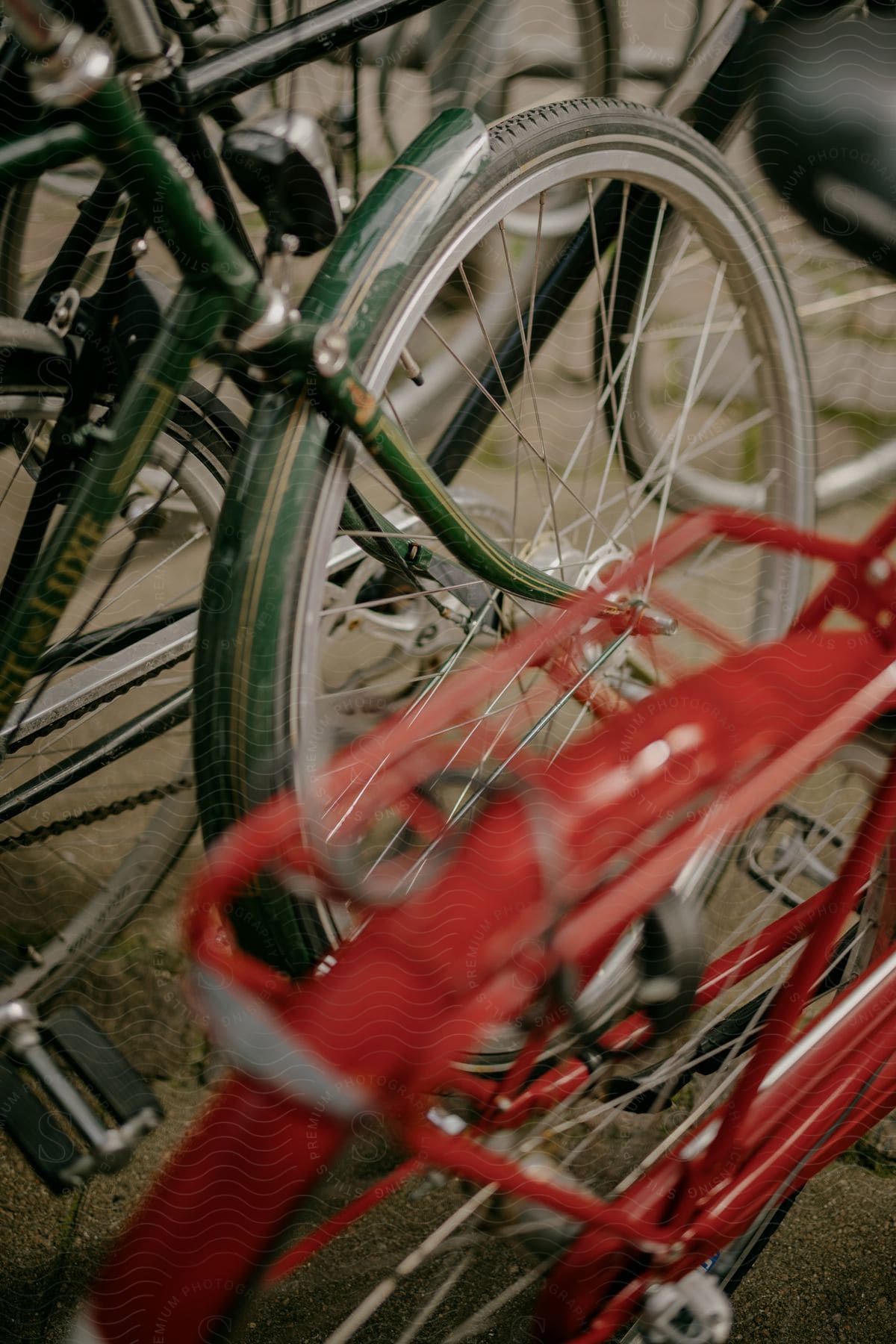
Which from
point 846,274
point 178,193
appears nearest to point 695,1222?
point 178,193

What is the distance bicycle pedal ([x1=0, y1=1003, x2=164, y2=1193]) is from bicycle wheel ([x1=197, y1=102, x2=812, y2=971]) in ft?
0.54

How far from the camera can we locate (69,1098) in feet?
2.15

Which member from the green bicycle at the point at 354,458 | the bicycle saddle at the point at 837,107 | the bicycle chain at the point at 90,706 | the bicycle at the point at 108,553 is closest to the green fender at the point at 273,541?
the green bicycle at the point at 354,458

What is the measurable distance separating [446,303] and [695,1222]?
51.5 inches

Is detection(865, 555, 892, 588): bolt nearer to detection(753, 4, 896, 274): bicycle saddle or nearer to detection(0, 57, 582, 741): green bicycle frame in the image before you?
detection(0, 57, 582, 741): green bicycle frame

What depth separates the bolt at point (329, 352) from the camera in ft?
2.04

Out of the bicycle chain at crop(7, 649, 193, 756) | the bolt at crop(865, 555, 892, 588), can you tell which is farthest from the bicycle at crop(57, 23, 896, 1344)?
the bicycle chain at crop(7, 649, 193, 756)

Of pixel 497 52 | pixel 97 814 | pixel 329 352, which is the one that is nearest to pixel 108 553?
pixel 97 814

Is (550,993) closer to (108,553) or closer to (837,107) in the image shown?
(108,553)

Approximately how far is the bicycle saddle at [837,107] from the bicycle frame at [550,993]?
518mm

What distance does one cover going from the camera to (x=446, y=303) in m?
1.57

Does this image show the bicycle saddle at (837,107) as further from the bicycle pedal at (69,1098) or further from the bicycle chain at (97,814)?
the bicycle pedal at (69,1098)

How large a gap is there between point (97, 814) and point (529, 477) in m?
0.69

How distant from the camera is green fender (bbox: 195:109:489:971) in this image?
0.63 m
